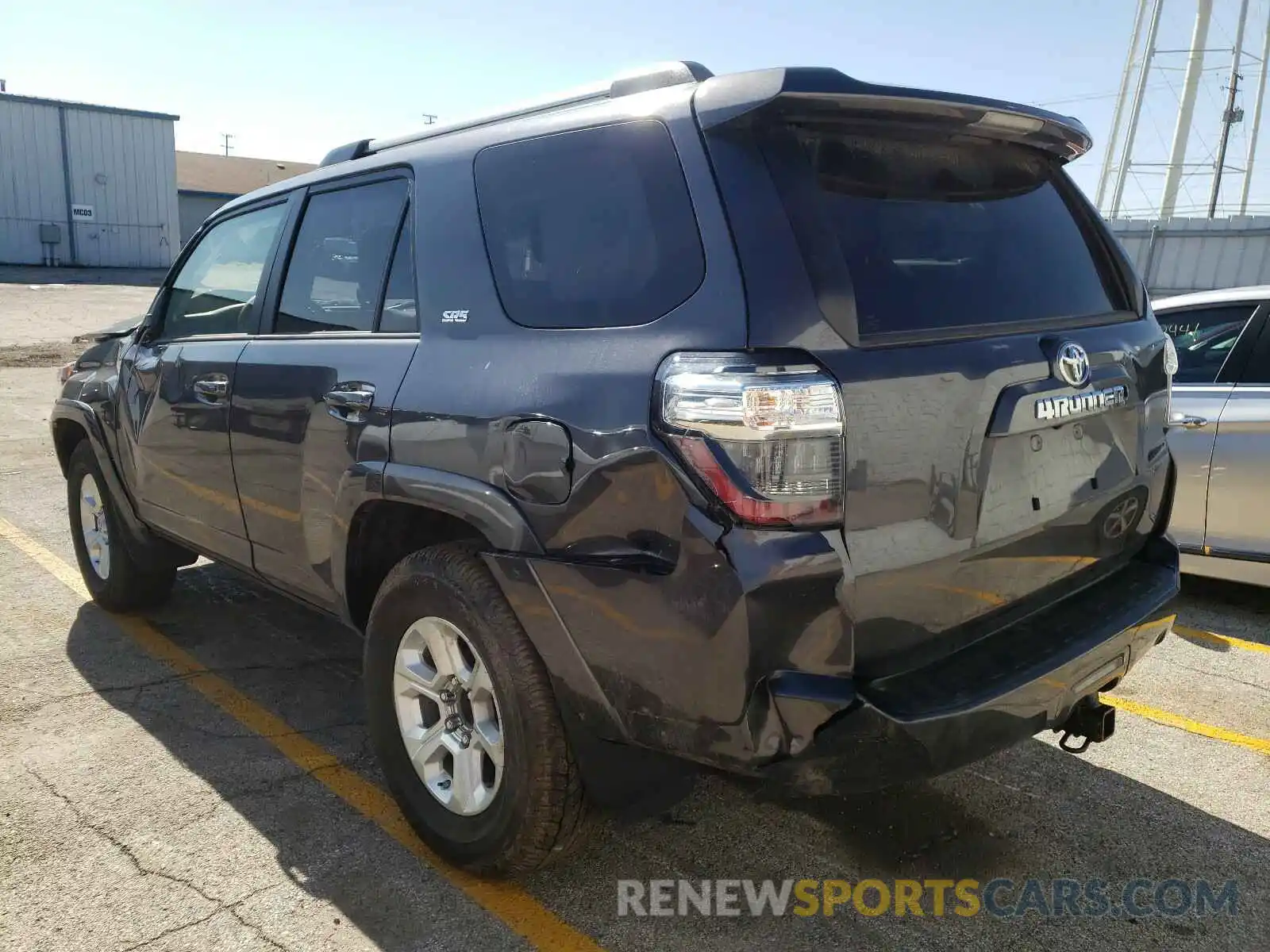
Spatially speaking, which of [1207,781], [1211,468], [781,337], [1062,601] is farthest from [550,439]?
[1211,468]

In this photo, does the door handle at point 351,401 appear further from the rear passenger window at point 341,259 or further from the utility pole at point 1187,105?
the utility pole at point 1187,105

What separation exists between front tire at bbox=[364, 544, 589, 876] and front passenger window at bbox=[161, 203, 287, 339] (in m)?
1.48

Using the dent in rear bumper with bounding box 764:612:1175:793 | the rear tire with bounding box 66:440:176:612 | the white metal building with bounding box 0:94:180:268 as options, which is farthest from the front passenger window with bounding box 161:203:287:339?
the white metal building with bounding box 0:94:180:268

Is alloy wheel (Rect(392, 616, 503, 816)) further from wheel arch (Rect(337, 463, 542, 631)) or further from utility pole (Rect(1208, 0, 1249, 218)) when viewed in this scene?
utility pole (Rect(1208, 0, 1249, 218))

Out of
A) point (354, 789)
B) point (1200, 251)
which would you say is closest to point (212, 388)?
point (354, 789)

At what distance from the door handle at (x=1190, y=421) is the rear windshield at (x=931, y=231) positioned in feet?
7.48

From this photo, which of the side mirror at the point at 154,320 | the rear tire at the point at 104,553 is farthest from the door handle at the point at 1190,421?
the rear tire at the point at 104,553

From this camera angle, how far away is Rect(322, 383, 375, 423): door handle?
2.89m

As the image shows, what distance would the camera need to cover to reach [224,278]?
4.03 m

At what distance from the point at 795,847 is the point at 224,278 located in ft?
9.80

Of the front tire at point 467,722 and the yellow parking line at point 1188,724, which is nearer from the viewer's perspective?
the front tire at point 467,722

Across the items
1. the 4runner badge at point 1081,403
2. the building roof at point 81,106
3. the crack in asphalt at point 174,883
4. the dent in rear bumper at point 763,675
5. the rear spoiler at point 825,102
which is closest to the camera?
the dent in rear bumper at point 763,675

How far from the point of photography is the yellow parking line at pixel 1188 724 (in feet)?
11.8

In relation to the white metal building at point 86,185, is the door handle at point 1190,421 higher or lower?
lower
